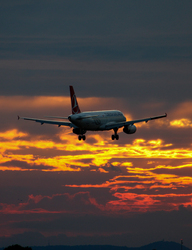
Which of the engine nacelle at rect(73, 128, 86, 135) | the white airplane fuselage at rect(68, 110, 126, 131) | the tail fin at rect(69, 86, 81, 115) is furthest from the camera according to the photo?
the engine nacelle at rect(73, 128, 86, 135)

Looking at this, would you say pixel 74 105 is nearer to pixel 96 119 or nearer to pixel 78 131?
pixel 96 119

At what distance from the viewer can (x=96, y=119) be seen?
125375mm

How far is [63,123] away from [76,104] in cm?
980

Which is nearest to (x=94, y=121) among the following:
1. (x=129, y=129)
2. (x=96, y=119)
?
(x=96, y=119)

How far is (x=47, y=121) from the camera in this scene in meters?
132

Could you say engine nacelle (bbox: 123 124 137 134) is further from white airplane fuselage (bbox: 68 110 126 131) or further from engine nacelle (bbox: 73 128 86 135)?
engine nacelle (bbox: 73 128 86 135)

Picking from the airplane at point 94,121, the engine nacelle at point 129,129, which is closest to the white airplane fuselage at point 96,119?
the airplane at point 94,121

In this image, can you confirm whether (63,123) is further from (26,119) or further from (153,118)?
(153,118)

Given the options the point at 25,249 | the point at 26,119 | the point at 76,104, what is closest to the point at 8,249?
the point at 25,249

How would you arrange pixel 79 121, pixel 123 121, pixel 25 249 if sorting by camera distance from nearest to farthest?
1. pixel 79 121
2. pixel 123 121
3. pixel 25 249

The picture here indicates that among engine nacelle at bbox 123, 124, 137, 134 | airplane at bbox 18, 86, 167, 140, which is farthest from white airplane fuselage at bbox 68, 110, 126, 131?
engine nacelle at bbox 123, 124, 137, 134

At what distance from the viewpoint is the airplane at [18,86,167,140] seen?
392 ft

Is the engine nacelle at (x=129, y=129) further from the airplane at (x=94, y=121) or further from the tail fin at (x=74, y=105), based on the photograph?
the tail fin at (x=74, y=105)

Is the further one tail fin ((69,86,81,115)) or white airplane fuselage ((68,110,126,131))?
tail fin ((69,86,81,115))
